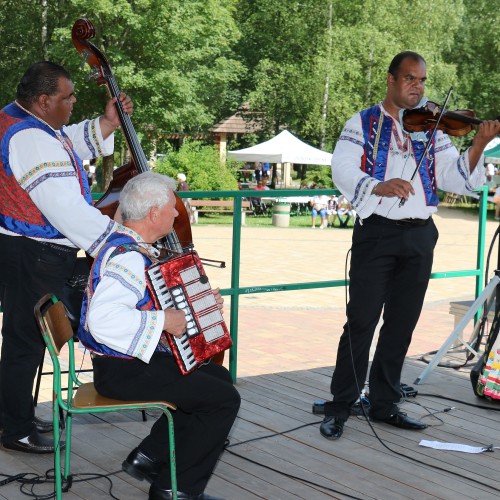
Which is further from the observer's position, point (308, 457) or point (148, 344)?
point (308, 457)

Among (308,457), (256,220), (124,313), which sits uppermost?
(124,313)

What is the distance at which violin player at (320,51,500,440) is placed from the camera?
13.9 ft

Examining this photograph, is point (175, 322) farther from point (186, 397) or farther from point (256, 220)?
point (256, 220)

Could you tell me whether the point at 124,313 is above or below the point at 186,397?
above

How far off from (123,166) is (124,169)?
0.07 feet

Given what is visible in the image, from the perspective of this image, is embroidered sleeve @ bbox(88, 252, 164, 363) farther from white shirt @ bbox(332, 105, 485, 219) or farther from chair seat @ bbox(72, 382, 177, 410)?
white shirt @ bbox(332, 105, 485, 219)

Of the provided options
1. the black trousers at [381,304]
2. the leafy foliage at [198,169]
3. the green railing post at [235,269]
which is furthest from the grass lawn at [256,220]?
the black trousers at [381,304]

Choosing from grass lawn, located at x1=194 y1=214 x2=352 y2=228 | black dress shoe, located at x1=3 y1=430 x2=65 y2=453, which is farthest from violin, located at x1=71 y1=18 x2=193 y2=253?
grass lawn, located at x1=194 y1=214 x2=352 y2=228

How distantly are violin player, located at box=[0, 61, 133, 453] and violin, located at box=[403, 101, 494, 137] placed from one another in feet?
5.14

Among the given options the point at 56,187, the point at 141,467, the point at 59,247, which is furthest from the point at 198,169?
the point at 141,467

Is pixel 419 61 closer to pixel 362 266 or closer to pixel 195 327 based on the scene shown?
pixel 362 266

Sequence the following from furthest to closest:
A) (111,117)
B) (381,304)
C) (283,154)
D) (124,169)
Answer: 1. (283,154)
2. (381,304)
3. (111,117)
4. (124,169)

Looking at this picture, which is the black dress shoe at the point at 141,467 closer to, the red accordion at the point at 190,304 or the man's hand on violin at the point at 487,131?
the red accordion at the point at 190,304

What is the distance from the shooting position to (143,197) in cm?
320
